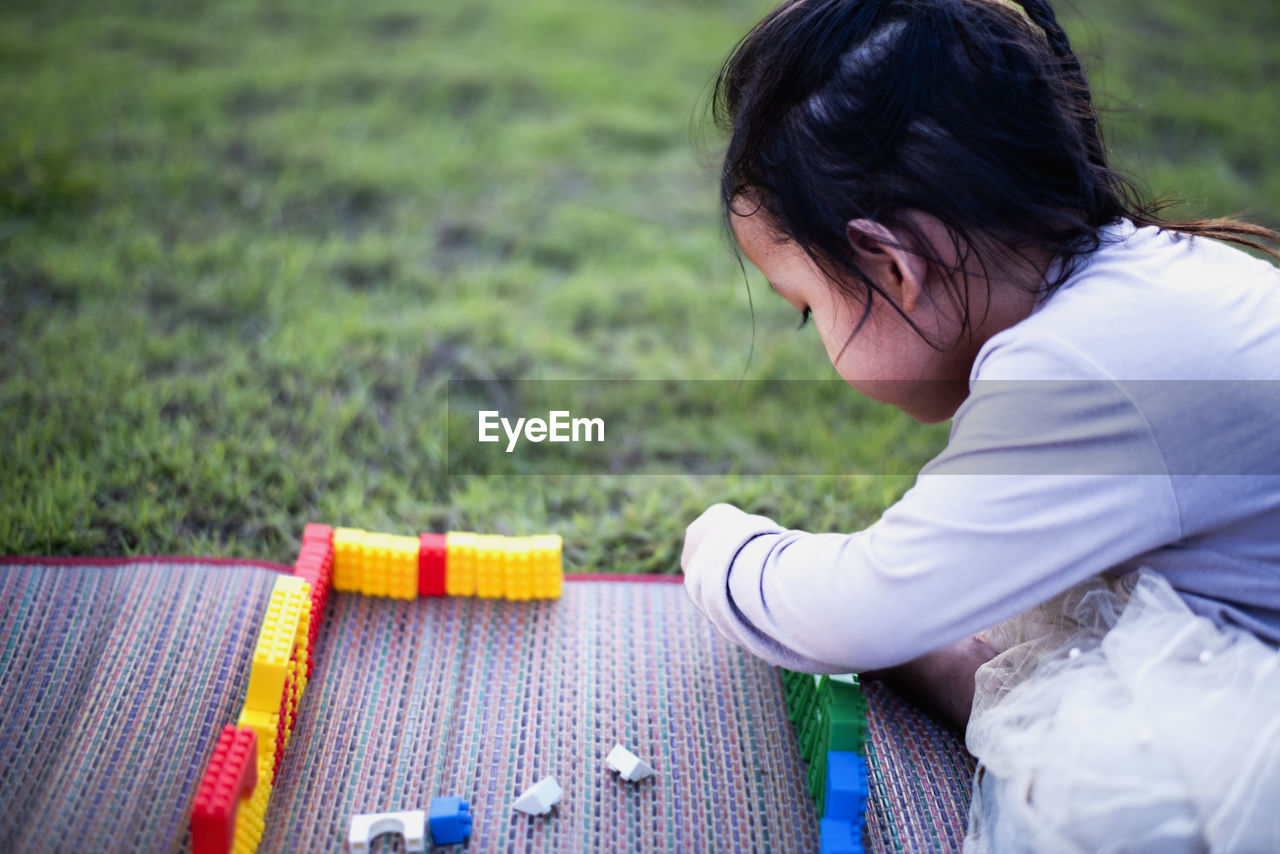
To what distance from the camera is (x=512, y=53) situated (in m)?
2.61

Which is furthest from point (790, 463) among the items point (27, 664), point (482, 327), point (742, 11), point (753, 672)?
point (742, 11)

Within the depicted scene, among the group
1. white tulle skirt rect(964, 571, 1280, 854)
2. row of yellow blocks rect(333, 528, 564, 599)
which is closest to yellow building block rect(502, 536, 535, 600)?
row of yellow blocks rect(333, 528, 564, 599)

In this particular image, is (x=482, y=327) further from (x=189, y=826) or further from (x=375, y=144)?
(x=189, y=826)

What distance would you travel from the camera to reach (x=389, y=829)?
0.88 m

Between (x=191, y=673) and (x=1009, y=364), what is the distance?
0.84 meters

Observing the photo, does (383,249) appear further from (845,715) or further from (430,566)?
(845,715)

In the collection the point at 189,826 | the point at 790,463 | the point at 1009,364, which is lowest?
the point at 790,463

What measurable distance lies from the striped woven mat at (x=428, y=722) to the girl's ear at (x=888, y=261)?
46 cm

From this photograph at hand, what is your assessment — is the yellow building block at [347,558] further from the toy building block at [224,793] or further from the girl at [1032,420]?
the girl at [1032,420]

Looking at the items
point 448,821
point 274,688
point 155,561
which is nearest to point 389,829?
point 448,821

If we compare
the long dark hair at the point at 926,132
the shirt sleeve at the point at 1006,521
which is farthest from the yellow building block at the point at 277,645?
the long dark hair at the point at 926,132

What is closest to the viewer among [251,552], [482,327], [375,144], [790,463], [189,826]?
[189,826]

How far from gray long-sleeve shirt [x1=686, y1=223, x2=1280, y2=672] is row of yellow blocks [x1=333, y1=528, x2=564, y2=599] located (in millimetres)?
420

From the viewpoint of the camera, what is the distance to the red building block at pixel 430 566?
1.14 metres
